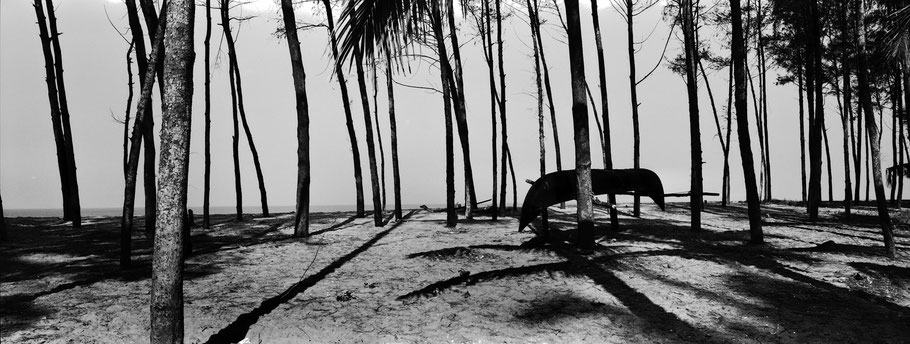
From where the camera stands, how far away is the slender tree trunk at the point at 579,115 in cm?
849

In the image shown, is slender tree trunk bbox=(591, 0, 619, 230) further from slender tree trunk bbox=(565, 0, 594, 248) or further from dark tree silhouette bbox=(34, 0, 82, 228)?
dark tree silhouette bbox=(34, 0, 82, 228)

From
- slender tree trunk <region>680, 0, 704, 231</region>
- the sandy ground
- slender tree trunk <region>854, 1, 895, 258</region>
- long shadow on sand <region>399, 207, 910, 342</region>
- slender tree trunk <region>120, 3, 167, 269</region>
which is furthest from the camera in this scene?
slender tree trunk <region>680, 0, 704, 231</region>

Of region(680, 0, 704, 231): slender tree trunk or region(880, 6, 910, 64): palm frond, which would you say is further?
region(680, 0, 704, 231): slender tree trunk

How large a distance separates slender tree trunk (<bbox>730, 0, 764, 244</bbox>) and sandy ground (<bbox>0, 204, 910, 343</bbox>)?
509 millimetres

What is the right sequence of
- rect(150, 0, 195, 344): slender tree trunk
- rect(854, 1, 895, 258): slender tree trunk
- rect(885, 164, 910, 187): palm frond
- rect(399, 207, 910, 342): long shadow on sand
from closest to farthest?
1. rect(150, 0, 195, 344): slender tree trunk
2. rect(399, 207, 910, 342): long shadow on sand
3. rect(854, 1, 895, 258): slender tree trunk
4. rect(885, 164, 910, 187): palm frond

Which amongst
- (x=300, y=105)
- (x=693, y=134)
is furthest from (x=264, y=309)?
(x=693, y=134)

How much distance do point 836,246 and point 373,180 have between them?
1017 centimetres

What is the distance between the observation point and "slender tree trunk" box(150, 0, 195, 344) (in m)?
4.18

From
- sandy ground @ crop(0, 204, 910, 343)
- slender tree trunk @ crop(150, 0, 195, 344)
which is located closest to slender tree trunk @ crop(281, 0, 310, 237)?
sandy ground @ crop(0, 204, 910, 343)

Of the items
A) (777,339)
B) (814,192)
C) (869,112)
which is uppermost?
(869,112)

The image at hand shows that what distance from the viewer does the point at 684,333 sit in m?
5.61

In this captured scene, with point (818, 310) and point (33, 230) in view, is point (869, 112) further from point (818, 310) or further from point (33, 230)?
point (33, 230)

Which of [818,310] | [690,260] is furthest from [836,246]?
[818,310]

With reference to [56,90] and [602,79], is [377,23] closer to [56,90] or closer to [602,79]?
[602,79]
